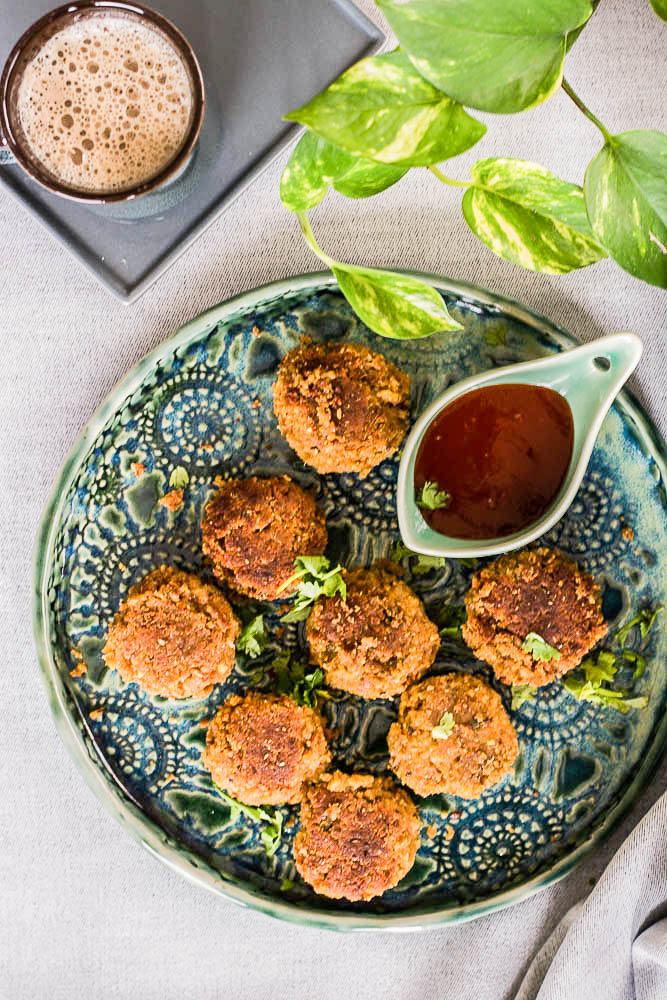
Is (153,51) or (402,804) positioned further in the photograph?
(402,804)

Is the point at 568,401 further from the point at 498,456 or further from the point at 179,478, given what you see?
the point at 179,478

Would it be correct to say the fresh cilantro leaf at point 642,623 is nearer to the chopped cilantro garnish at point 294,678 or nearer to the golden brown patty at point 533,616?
the golden brown patty at point 533,616

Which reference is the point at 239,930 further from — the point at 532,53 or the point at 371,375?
the point at 532,53

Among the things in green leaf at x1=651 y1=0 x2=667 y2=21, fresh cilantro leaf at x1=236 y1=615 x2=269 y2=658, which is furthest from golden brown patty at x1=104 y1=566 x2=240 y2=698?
green leaf at x1=651 y1=0 x2=667 y2=21

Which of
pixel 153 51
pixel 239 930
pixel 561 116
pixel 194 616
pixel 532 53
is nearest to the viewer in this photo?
pixel 532 53

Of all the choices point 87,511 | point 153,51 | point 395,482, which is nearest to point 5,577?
point 87,511

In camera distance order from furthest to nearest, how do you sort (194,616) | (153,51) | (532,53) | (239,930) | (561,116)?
1. (239,930)
2. (561,116)
3. (194,616)
4. (153,51)
5. (532,53)

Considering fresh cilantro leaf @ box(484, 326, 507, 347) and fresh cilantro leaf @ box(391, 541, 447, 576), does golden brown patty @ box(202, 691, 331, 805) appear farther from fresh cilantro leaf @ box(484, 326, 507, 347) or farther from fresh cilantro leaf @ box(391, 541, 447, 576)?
fresh cilantro leaf @ box(484, 326, 507, 347)
